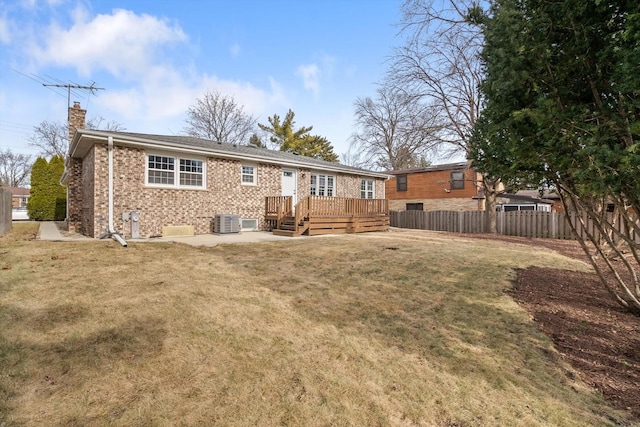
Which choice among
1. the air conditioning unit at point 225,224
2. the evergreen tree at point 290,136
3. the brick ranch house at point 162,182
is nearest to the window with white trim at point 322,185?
the brick ranch house at point 162,182

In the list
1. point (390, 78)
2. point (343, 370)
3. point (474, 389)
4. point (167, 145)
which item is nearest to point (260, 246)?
point (167, 145)

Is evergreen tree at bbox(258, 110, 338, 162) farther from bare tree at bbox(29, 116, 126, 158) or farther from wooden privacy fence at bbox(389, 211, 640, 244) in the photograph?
wooden privacy fence at bbox(389, 211, 640, 244)

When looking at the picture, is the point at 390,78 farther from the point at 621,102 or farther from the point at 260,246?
the point at 621,102

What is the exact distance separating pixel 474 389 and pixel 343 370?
97 cm

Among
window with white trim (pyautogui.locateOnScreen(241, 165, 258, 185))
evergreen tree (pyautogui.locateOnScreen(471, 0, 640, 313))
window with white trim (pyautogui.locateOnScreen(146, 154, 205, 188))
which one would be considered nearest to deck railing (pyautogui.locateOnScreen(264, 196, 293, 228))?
window with white trim (pyautogui.locateOnScreen(241, 165, 258, 185))

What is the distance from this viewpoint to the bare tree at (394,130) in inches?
677

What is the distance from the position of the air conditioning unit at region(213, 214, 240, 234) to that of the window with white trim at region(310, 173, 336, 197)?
4.77 m

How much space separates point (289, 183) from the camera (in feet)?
47.5

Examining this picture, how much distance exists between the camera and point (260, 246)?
8555 mm

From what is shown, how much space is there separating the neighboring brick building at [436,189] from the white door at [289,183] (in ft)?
36.3

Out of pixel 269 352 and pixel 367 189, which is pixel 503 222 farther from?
pixel 269 352

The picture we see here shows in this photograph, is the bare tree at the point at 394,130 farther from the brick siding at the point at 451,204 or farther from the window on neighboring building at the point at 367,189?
the brick siding at the point at 451,204

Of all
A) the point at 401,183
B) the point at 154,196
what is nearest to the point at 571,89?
the point at 154,196

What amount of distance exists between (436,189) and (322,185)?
11608 millimetres
